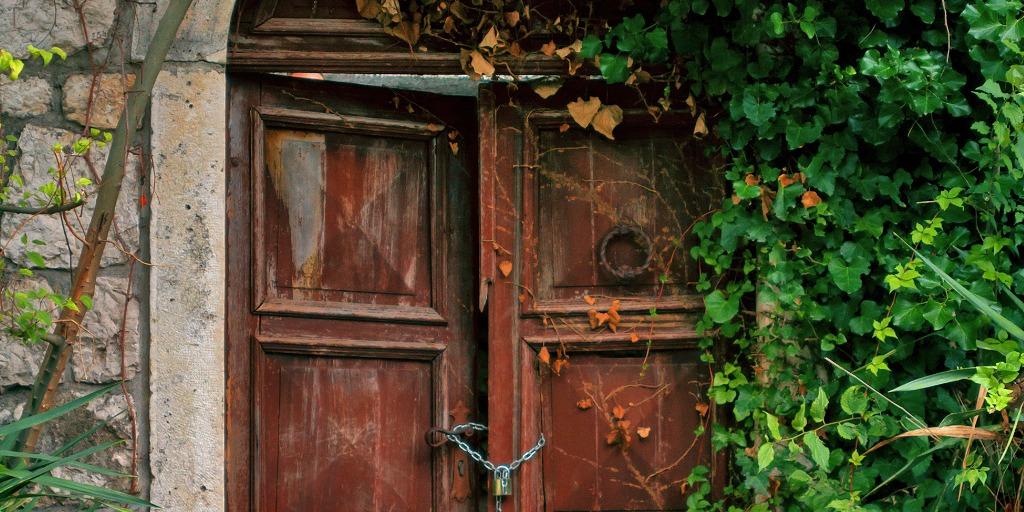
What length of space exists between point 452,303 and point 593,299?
46 cm

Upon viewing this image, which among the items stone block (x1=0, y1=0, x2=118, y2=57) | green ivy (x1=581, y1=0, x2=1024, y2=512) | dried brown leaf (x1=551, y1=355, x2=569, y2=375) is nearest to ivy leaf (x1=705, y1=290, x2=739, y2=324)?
green ivy (x1=581, y1=0, x2=1024, y2=512)

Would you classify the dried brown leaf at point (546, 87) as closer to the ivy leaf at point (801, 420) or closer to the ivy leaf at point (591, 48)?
the ivy leaf at point (591, 48)

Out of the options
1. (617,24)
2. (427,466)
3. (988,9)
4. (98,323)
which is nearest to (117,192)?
(98,323)

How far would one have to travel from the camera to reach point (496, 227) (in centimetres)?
372

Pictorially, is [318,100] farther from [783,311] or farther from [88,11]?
[783,311]

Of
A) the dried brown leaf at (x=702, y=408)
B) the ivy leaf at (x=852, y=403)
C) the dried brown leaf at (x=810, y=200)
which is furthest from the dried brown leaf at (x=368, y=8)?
the ivy leaf at (x=852, y=403)

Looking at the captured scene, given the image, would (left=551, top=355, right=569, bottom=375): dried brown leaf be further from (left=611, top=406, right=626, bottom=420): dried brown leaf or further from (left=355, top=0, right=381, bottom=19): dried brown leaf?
(left=355, top=0, right=381, bottom=19): dried brown leaf

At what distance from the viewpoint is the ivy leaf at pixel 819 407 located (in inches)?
129

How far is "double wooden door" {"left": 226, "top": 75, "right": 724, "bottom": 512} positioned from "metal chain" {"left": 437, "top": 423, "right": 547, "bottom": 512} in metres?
0.03

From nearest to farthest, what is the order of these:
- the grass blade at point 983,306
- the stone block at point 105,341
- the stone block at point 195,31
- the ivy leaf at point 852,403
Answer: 1. the grass blade at point 983,306
2. the ivy leaf at point 852,403
3. the stone block at point 105,341
4. the stone block at point 195,31

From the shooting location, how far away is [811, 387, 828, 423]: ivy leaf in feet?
10.7

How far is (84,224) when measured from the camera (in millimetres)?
3422

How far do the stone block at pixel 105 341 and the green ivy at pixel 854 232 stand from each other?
158cm

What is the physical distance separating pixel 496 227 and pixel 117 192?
114cm
